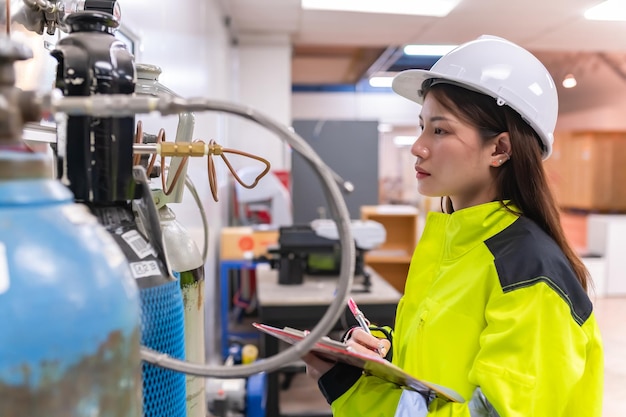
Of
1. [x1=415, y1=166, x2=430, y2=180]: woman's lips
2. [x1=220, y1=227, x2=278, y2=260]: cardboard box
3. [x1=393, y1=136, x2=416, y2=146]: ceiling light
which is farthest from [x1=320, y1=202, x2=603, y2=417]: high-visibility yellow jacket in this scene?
[x1=393, y1=136, x2=416, y2=146]: ceiling light

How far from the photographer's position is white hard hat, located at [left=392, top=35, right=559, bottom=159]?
101 centimetres

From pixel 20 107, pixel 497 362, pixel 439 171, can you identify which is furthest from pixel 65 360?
pixel 439 171

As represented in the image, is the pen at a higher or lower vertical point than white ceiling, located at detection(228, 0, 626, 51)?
lower

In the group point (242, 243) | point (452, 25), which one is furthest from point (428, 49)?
point (242, 243)

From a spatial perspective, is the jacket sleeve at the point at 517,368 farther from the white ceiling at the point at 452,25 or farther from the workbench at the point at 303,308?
the white ceiling at the point at 452,25

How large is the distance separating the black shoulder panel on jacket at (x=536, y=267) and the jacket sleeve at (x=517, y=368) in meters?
0.02

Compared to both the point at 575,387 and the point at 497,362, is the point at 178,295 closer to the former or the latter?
the point at 497,362

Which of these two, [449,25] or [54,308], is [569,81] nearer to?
[449,25]

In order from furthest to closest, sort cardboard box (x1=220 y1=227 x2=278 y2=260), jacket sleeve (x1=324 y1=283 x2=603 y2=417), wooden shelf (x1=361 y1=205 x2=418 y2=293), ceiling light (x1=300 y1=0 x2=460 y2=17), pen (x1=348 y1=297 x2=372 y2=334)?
wooden shelf (x1=361 y1=205 x2=418 y2=293), ceiling light (x1=300 y1=0 x2=460 y2=17), cardboard box (x1=220 y1=227 x2=278 y2=260), pen (x1=348 y1=297 x2=372 y2=334), jacket sleeve (x1=324 y1=283 x2=603 y2=417)

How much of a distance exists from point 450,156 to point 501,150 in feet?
0.38

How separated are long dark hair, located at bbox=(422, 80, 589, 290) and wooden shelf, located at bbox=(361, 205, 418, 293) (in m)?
3.82

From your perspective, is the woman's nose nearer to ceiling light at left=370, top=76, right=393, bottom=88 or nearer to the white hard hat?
the white hard hat

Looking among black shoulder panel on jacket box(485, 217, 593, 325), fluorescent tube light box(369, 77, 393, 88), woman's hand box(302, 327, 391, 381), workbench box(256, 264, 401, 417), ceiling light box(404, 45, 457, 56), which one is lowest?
workbench box(256, 264, 401, 417)

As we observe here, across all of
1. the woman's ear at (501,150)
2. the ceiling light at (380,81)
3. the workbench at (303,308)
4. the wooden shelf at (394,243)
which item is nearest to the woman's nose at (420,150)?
the woman's ear at (501,150)
